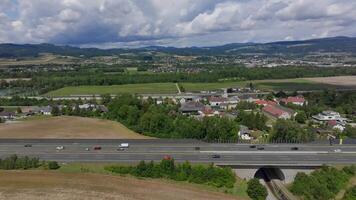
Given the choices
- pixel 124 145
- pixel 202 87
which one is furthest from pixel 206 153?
pixel 202 87

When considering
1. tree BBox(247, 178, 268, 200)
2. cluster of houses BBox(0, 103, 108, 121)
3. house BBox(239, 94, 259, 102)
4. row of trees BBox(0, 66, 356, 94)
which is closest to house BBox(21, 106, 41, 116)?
cluster of houses BBox(0, 103, 108, 121)

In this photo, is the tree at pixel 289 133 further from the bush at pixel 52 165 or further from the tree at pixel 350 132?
the bush at pixel 52 165

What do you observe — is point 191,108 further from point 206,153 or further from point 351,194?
point 351,194

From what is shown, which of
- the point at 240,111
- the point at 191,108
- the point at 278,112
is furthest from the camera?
the point at 191,108

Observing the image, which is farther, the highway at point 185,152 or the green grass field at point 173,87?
the green grass field at point 173,87

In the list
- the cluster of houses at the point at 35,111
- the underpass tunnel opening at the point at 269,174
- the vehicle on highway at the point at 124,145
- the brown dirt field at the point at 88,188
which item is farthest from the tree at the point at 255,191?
the cluster of houses at the point at 35,111

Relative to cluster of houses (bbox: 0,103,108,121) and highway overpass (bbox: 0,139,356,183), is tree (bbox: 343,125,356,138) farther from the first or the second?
cluster of houses (bbox: 0,103,108,121)

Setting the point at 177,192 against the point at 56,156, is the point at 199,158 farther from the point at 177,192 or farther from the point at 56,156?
the point at 56,156
